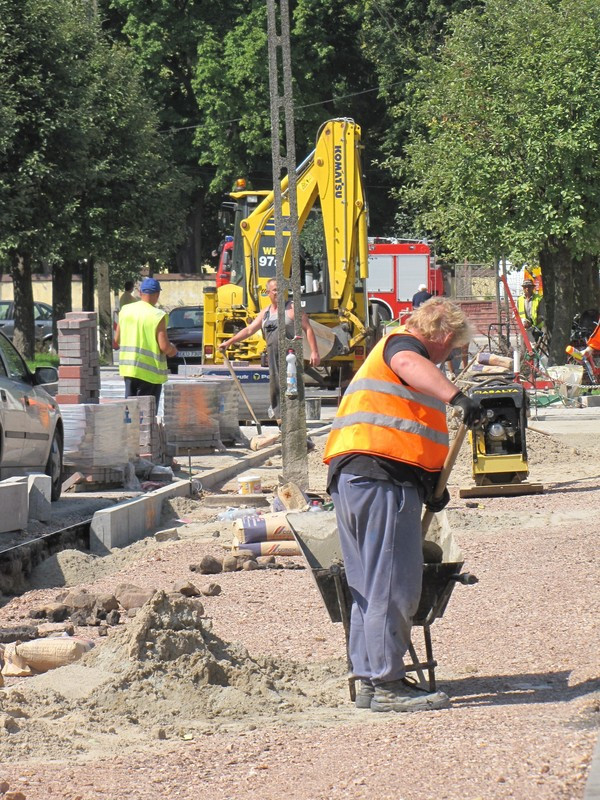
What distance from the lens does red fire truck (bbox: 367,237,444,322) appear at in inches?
1759

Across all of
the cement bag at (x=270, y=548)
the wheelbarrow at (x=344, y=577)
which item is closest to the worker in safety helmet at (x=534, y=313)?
the cement bag at (x=270, y=548)

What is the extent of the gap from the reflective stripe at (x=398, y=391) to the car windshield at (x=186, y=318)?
1087 inches

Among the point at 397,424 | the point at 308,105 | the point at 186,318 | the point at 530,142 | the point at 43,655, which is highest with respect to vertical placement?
the point at 308,105

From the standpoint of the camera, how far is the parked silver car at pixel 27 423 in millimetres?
12383

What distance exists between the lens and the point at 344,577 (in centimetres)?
655

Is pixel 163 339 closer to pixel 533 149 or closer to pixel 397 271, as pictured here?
pixel 533 149

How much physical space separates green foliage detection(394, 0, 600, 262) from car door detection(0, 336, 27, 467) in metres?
18.4

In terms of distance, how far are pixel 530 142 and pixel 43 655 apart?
23.6 meters

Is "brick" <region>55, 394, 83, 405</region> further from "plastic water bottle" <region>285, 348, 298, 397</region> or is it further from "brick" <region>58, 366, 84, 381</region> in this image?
"plastic water bottle" <region>285, 348, 298, 397</region>

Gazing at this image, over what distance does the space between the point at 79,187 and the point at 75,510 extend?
23.9 metres

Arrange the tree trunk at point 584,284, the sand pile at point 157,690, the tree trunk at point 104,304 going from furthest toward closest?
the tree trunk at point 104,304
the tree trunk at point 584,284
the sand pile at point 157,690

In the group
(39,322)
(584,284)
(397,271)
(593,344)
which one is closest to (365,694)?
(593,344)

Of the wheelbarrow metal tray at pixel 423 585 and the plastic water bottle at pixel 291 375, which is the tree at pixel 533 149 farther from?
the wheelbarrow metal tray at pixel 423 585

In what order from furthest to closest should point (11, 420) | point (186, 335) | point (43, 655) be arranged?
point (186, 335) < point (11, 420) < point (43, 655)
